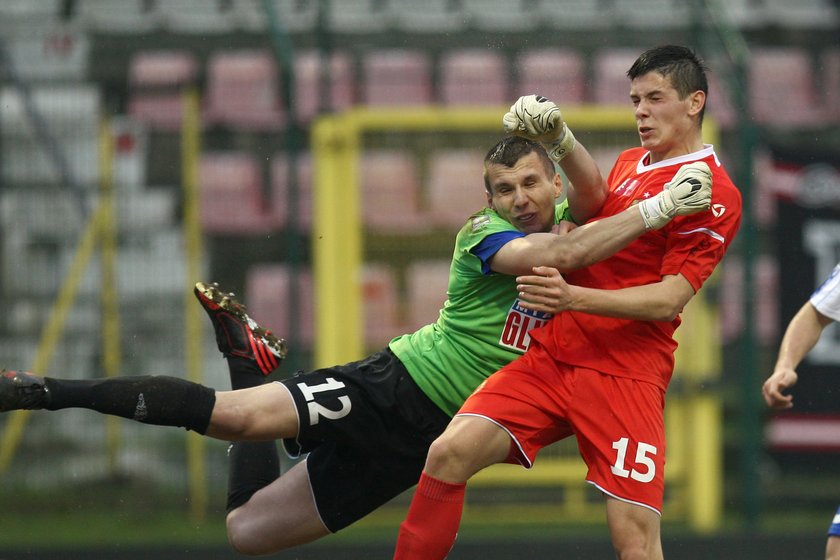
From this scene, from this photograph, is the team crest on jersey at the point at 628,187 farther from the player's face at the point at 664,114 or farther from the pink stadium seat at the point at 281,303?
the pink stadium seat at the point at 281,303

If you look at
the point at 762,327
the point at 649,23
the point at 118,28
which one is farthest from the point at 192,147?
the point at 762,327

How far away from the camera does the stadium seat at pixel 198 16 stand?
8.98 meters

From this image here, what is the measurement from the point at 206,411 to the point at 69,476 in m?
4.02

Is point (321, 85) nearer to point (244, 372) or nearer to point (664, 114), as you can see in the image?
point (244, 372)

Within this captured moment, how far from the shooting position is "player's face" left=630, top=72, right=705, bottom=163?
419 cm

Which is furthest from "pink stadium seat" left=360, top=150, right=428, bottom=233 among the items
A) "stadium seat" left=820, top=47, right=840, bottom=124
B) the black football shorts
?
the black football shorts

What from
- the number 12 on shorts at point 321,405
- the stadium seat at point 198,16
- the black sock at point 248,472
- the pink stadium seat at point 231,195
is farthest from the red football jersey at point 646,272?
the stadium seat at point 198,16

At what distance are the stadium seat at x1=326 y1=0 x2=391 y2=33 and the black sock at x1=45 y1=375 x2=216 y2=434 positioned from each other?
4.63 metres

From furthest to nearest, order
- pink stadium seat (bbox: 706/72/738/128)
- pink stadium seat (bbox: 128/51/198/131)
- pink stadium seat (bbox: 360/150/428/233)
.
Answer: pink stadium seat (bbox: 128/51/198/131) < pink stadium seat (bbox: 706/72/738/128) < pink stadium seat (bbox: 360/150/428/233)

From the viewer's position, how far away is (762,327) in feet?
26.1

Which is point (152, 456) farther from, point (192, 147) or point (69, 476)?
point (192, 147)

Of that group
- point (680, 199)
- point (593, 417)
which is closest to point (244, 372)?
point (593, 417)

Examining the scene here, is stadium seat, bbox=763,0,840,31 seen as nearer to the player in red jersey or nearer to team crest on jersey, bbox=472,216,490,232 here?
the player in red jersey

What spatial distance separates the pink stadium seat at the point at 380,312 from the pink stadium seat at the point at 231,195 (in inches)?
32.6
